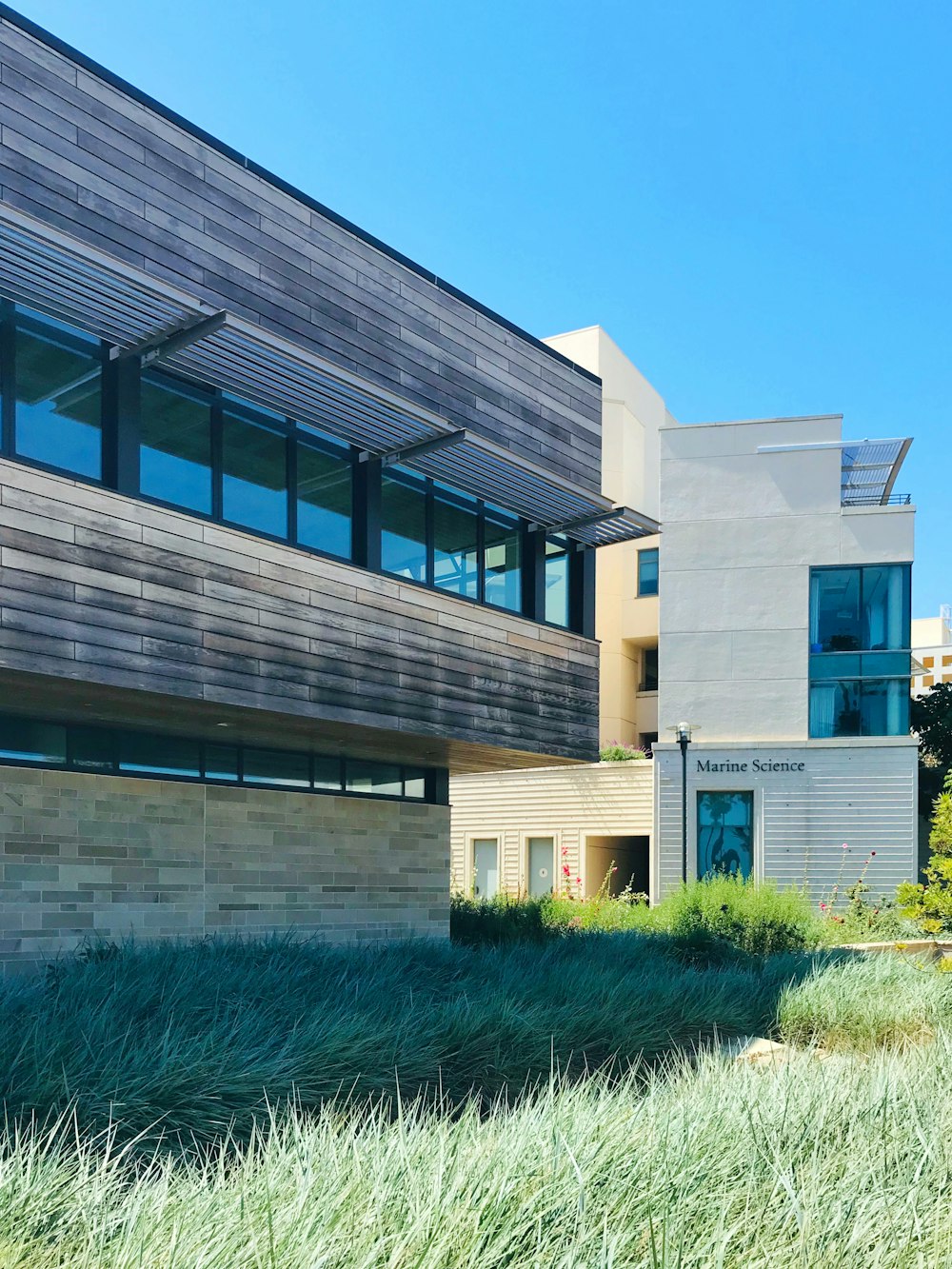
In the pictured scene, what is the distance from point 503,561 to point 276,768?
3.62m

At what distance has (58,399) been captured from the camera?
9.73 meters

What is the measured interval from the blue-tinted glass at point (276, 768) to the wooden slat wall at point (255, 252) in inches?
168

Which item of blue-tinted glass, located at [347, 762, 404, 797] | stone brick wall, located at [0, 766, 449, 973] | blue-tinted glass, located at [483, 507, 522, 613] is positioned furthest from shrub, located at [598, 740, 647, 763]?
blue-tinted glass, located at [483, 507, 522, 613]

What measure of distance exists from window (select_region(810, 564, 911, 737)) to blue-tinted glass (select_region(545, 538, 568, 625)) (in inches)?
399

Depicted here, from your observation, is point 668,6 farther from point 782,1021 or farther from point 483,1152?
point 483,1152

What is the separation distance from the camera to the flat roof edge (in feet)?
30.3

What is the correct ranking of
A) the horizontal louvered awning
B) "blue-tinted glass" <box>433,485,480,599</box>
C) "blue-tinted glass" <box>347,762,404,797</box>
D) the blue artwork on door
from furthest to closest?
the blue artwork on door, "blue-tinted glass" <box>347,762,404,797</box>, "blue-tinted glass" <box>433,485,480,599</box>, the horizontal louvered awning

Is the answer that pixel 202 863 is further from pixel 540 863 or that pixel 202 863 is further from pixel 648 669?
pixel 648 669

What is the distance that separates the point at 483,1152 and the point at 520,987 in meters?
5.91

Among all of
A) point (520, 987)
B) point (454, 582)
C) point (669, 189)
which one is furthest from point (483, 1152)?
point (669, 189)

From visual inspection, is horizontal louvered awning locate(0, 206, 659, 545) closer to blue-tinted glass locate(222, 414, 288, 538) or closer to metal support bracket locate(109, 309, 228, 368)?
metal support bracket locate(109, 309, 228, 368)

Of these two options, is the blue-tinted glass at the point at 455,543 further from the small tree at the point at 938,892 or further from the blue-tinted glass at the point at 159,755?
the small tree at the point at 938,892

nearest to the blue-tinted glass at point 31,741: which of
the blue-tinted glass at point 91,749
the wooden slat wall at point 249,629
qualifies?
the blue-tinted glass at point 91,749

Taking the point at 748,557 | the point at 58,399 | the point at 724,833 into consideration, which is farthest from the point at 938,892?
the point at 748,557
